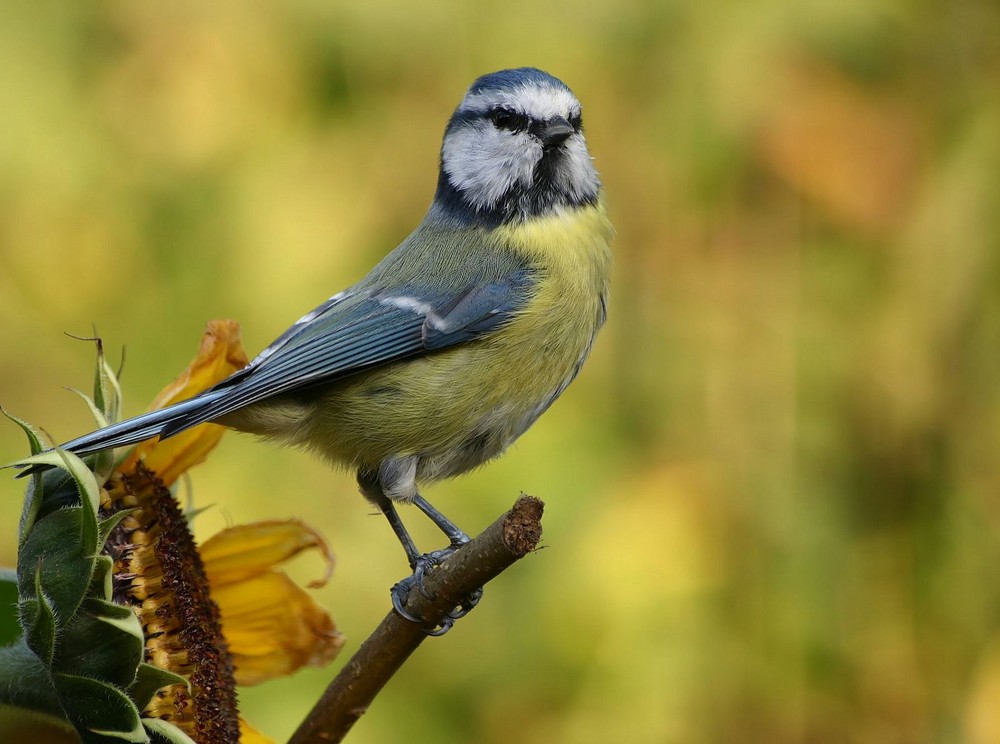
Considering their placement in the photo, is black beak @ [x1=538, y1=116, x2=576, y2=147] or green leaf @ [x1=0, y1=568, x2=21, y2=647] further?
black beak @ [x1=538, y1=116, x2=576, y2=147]

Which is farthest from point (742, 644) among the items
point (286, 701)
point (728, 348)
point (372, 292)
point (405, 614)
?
point (405, 614)

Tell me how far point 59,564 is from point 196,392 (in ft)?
1.23

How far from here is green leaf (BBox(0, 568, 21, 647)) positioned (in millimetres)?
1250

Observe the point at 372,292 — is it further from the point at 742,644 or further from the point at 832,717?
the point at 832,717

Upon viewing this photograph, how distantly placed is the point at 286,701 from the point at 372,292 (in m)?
0.78

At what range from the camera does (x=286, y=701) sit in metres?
2.17

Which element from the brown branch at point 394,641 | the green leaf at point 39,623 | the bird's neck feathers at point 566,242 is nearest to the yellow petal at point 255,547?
the brown branch at point 394,641

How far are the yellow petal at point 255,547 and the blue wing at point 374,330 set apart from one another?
19cm

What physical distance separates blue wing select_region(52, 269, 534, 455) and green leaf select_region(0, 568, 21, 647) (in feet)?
1.43

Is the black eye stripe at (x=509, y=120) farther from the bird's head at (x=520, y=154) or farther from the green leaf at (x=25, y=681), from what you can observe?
the green leaf at (x=25, y=681)

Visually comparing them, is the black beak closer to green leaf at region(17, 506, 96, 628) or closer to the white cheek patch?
the white cheek patch

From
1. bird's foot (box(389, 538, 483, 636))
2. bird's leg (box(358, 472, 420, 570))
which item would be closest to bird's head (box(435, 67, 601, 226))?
bird's leg (box(358, 472, 420, 570))

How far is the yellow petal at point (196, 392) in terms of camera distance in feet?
4.81

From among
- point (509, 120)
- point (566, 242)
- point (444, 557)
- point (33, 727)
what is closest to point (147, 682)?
point (33, 727)
